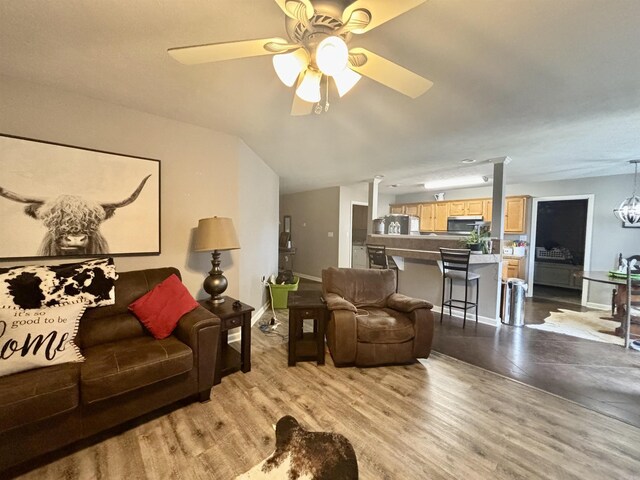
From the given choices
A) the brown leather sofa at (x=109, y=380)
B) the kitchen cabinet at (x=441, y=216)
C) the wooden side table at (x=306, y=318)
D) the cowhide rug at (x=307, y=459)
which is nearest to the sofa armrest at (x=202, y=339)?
the brown leather sofa at (x=109, y=380)

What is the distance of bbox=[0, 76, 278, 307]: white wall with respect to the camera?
6.35 ft

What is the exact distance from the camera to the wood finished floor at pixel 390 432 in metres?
1.42

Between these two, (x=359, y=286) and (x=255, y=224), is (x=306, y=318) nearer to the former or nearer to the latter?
(x=359, y=286)

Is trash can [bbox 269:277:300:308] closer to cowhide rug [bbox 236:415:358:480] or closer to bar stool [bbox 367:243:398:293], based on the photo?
bar stool [bbox 367:243:398:293]

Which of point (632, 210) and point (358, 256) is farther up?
point (632, 210)

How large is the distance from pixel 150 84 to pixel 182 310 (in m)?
1.69

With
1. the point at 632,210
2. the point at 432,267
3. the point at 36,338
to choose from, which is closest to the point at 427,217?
the point at 432,267

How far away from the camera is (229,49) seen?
111 cm

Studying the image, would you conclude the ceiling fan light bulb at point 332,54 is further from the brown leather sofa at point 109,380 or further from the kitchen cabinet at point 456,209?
the kitchen cabinet at point 456,209

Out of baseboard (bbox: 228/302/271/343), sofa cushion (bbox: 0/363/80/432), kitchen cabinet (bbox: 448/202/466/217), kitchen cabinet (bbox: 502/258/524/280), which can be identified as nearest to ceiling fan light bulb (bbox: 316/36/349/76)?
sofa cushion (bbox: 0/363/80/432)

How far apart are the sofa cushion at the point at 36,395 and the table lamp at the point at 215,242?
1060mm

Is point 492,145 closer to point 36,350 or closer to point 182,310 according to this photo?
point 182,310

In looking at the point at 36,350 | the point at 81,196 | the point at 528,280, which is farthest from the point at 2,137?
the point at 528,280

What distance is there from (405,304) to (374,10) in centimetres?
234
